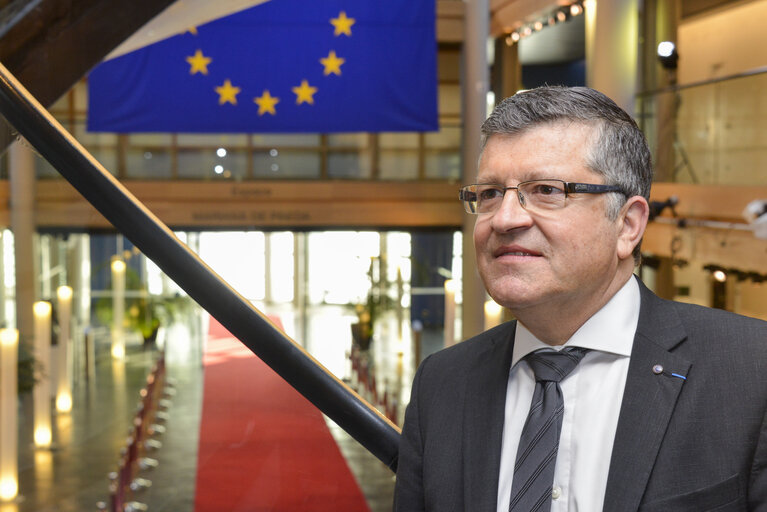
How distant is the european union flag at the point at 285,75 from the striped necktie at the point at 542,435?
1320mm

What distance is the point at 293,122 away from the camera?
25.5ft

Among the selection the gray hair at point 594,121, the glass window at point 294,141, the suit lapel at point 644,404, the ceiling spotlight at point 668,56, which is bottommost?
the suit lapel at point 644,404

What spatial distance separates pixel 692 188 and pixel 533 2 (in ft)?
10.5

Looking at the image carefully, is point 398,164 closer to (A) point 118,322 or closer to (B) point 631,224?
(A) point 118,322

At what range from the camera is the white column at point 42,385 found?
214cm

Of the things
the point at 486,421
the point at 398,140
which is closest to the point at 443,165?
the point at 398,140

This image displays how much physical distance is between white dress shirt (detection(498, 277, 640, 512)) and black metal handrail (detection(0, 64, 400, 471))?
36 centimetres

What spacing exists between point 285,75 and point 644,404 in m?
5.12

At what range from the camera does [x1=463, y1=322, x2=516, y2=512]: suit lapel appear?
46.4 inches

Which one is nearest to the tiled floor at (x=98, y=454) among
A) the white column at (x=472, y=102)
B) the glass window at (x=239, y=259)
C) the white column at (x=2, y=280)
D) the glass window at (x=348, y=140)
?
the glass window at (x=239, y=259)

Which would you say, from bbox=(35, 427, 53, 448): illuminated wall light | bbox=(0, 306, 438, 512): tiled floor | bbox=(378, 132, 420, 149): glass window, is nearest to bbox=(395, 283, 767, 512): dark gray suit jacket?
bbox=(0, 306, 438, 512): tiled floor

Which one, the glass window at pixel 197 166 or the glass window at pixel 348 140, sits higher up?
the glass window at pixel 348 140

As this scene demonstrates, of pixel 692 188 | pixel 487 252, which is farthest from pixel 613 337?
pixel 692 188

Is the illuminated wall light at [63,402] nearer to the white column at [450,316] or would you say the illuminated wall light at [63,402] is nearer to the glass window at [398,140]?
the white column at [450,316]
